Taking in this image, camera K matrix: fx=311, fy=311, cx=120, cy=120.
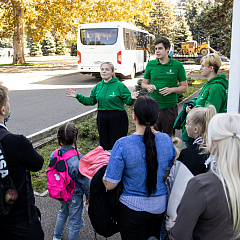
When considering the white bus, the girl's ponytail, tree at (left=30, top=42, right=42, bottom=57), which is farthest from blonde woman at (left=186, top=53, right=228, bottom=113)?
tree at (left=30, top=42, right=42, bottom=57)

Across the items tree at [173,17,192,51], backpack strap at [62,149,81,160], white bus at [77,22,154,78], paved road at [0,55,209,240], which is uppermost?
tree at [173,17,192,51]

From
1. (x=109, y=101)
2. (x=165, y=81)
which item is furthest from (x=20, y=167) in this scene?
(x=165, y=81)

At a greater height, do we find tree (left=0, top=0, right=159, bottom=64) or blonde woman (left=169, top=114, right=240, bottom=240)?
tree (left=0, top=0, right=159, bottom=64)

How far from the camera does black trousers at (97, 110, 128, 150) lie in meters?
5.18

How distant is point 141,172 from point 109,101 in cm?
273

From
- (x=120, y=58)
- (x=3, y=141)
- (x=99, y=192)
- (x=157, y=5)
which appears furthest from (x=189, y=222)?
(x=157, y=5)

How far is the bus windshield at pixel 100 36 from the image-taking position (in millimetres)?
17422

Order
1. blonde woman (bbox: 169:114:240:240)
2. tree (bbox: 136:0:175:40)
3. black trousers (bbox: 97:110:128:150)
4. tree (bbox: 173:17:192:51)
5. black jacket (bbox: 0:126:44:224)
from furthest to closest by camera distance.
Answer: tree (bbox: 136:0:175:40) < tree (bbox: 173:17:192:51) < black trousers (bbox: 97:110:128:150) < black jacket (bbox: 0:126:44:224) < blonde woman (bbox: 169:114:240:240)

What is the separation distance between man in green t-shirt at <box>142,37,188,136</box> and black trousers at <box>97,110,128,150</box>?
66 centimetres

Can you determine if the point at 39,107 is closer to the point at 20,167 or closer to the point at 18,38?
the point at 20,167

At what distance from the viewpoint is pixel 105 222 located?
8.84ft

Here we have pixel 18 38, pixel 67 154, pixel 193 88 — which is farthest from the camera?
pixel 18 38

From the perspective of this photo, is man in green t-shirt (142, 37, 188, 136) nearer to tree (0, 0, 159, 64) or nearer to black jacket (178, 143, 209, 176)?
black jacket (178, 143, 209, 176)

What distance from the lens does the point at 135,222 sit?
100.0 inches
